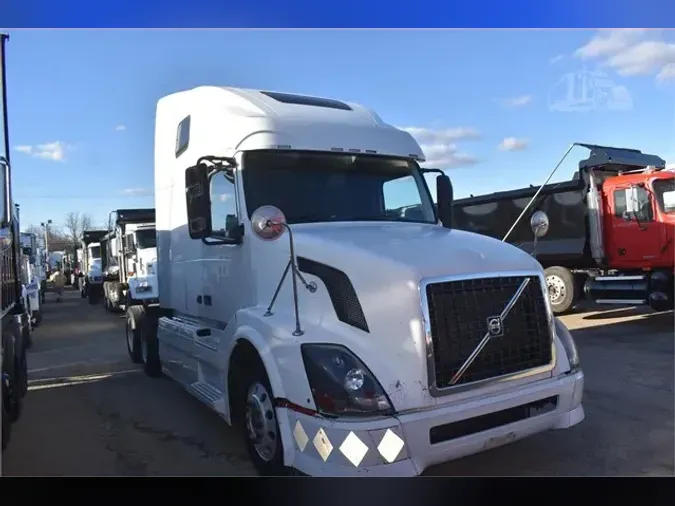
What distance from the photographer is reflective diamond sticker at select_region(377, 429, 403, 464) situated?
305 centimetres

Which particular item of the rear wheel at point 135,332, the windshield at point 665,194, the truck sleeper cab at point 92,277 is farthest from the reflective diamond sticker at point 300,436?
the truck sleeper cab at point 92,277

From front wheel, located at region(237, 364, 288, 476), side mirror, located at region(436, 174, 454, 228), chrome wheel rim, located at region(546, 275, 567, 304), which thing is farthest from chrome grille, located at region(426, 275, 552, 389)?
chrome wheel rim, located at region(546, 275, 567, 304)

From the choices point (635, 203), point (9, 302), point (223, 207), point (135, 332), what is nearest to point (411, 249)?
point (223, 207)

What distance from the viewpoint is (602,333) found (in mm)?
8875

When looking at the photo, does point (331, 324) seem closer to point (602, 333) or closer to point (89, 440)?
point (89, 440)

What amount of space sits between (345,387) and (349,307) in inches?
18.5

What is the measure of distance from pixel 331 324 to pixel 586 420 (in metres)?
2.74

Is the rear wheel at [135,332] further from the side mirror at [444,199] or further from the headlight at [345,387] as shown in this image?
the headlight at [345,387]

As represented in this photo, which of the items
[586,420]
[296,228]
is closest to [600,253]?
[586,420]

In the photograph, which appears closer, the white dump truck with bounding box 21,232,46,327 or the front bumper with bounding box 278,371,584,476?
the front bumper with bounding box 278,371,584,476

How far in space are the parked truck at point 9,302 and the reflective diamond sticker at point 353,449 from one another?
2.72 metres

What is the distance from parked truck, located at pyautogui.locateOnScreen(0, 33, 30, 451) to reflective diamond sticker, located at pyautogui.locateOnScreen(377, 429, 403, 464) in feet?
9.53

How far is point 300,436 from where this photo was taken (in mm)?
3242

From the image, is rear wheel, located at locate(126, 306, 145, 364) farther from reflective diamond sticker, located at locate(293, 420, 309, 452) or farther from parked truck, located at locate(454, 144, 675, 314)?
parked truck, located at locate(454, 144, 675, 314)
